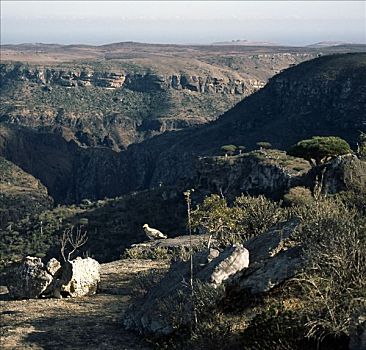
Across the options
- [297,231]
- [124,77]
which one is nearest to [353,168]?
[297,231]

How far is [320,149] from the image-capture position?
146 ft

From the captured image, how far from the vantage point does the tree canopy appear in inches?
1696

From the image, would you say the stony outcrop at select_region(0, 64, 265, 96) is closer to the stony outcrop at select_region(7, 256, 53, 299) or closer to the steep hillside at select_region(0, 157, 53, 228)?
the steep hillside at select_region(0, 157, 53, 228)

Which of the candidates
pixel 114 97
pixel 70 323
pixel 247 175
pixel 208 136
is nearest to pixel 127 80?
pixel 114 97

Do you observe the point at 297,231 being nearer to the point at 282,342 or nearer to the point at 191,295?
the point at 191,295

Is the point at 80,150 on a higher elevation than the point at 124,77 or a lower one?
lower

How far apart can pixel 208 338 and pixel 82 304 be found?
18.7 ft

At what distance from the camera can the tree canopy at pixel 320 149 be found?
4308cm

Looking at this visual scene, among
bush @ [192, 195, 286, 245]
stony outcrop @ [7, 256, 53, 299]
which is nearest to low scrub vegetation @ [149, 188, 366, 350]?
stony outcrop @ [7, 256, 53, 299]

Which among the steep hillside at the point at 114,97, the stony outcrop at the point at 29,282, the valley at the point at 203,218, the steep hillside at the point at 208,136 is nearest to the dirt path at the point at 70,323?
the valley at the point at 203,218

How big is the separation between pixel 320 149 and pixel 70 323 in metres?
32.9

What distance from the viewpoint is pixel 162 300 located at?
13719 millimetres

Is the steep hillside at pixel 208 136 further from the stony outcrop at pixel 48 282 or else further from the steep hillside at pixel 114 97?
the stony outcrop at pixel 48 282

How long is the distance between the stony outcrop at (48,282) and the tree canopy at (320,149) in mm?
28905
